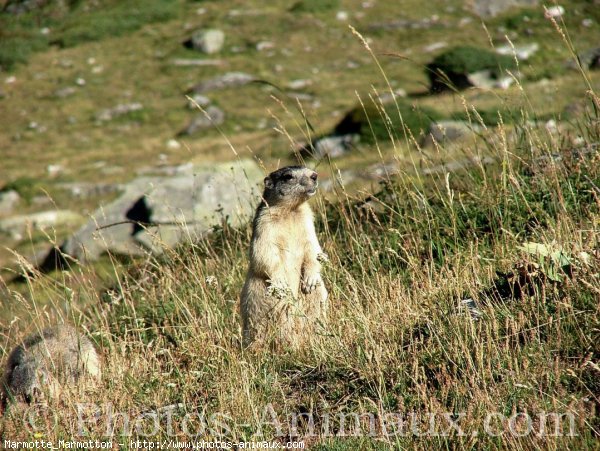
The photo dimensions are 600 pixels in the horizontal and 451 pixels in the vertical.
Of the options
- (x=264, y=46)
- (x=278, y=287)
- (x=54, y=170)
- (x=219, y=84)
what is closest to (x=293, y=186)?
(x=278, y=287)

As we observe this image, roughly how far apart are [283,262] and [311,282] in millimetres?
313

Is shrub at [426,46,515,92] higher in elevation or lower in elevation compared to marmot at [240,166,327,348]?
lower

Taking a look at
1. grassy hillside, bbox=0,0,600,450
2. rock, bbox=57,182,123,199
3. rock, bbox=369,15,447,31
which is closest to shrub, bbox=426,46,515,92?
rock, bbox=369,15,447,31

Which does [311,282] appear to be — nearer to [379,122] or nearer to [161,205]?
[161,205]

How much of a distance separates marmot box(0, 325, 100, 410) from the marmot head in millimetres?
2154

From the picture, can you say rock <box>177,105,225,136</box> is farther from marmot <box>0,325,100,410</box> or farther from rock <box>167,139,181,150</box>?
marmot <box>0,325,100,410</box>

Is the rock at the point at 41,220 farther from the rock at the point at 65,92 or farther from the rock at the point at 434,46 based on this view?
the rock at the point at 434,46

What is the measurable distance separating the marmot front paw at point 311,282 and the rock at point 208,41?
25309 millimetres

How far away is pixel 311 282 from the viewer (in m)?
6.37

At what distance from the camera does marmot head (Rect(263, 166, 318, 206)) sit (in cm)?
654

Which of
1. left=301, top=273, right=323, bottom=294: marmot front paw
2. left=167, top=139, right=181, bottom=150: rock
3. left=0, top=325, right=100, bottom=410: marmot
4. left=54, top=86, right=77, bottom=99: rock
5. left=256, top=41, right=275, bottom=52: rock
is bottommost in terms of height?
left=167, top=139, right=181, bottom=150: rock

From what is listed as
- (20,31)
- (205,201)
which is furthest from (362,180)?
(20,31)

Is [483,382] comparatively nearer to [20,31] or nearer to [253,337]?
[253,337]

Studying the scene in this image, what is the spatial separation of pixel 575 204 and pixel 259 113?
19.8 meters
